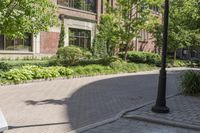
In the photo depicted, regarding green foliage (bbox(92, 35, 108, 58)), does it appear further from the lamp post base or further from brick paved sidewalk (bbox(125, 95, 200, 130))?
the lamp post base

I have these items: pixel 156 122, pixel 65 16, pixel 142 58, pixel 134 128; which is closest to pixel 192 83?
pixel 156 122

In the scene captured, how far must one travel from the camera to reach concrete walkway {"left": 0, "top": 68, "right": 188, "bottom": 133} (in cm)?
866

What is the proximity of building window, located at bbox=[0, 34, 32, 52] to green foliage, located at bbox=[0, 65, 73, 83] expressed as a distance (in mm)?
8662

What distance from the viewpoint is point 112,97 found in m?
13.0

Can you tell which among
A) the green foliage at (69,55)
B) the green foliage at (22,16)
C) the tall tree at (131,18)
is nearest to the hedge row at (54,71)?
the green foliage at (22,16)

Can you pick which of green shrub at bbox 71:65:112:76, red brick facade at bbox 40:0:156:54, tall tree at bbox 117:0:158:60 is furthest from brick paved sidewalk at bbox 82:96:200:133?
red brick facade at bbox 40:0:156:54

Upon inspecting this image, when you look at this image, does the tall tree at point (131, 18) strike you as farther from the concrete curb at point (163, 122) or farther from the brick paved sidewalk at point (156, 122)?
the concrete curb at point (163, 122)

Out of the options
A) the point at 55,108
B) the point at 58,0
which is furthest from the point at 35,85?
the point at 58,0

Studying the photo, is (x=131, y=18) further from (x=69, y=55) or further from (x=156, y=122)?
(x=156, y=122)

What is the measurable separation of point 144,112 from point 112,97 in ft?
10.6

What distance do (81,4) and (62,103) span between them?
78.6 feet

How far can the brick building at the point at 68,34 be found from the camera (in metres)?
27.4

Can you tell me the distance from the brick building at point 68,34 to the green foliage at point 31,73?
877 centimetres

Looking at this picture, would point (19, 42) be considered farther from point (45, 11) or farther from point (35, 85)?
point (35, 85)
